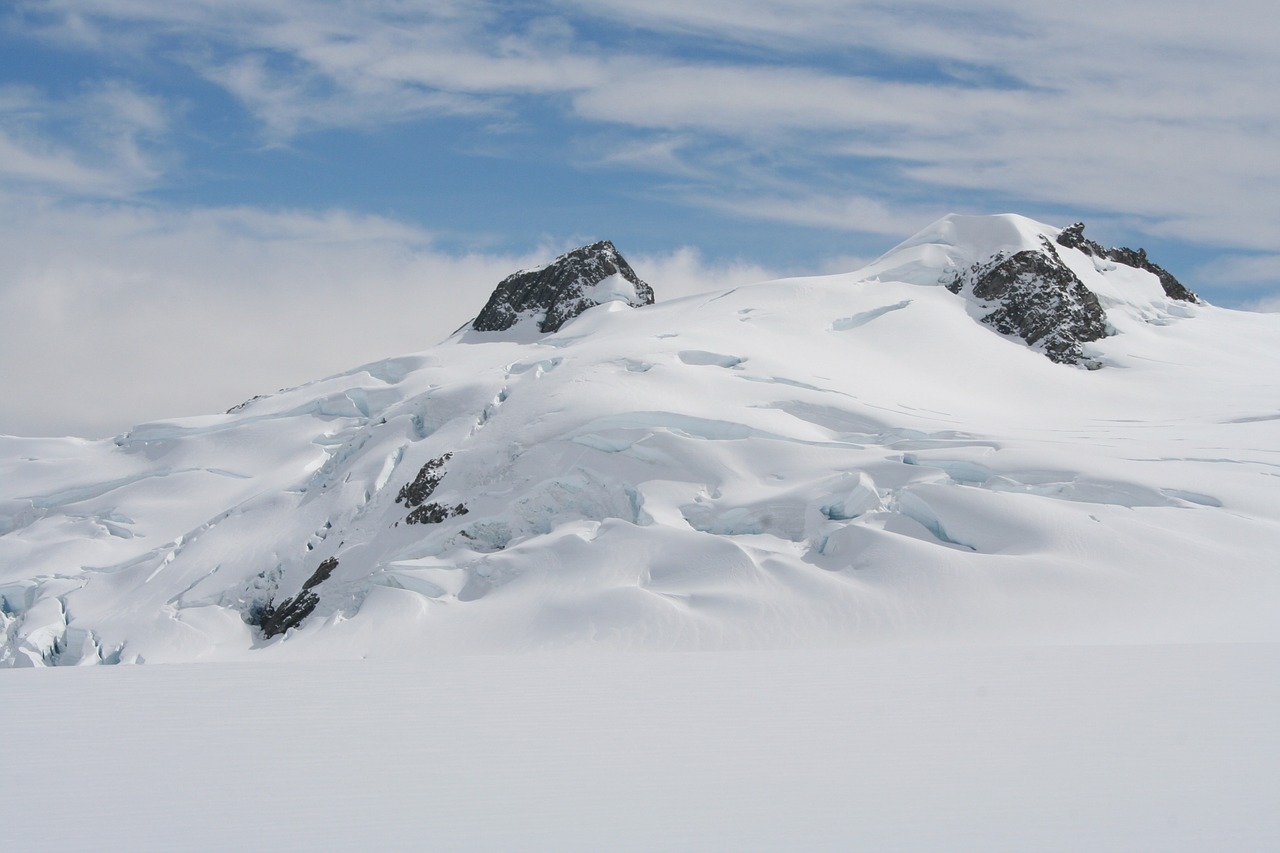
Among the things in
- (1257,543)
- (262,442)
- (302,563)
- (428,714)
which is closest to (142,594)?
(302,563)

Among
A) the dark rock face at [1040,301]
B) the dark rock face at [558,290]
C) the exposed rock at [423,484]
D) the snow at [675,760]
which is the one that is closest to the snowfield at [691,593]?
the snow at [675,760]

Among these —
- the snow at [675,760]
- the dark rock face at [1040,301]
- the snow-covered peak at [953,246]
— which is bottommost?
the snow at [675,760]

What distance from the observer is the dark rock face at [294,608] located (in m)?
20.7

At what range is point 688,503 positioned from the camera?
20.2 m

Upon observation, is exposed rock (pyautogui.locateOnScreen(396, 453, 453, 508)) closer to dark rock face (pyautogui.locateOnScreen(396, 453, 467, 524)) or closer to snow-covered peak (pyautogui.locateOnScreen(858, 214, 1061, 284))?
dark rock face (pyautogui.locateOnScreen(396, 453, 467, 524))

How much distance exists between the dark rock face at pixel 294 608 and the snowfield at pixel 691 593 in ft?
0.44

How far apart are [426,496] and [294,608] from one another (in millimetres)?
4004

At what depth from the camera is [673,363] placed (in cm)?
2744

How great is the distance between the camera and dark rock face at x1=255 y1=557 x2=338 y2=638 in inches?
816

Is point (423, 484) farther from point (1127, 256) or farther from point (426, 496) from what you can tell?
point (1127, 256)

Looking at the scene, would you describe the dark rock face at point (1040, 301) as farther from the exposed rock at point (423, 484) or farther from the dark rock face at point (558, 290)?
the exposed rock at point (423, 484)

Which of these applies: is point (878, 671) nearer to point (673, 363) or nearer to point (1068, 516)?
point (1068, 516)

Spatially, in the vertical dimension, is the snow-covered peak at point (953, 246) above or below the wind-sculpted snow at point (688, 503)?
above

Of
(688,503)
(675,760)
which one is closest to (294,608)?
(688,503)
